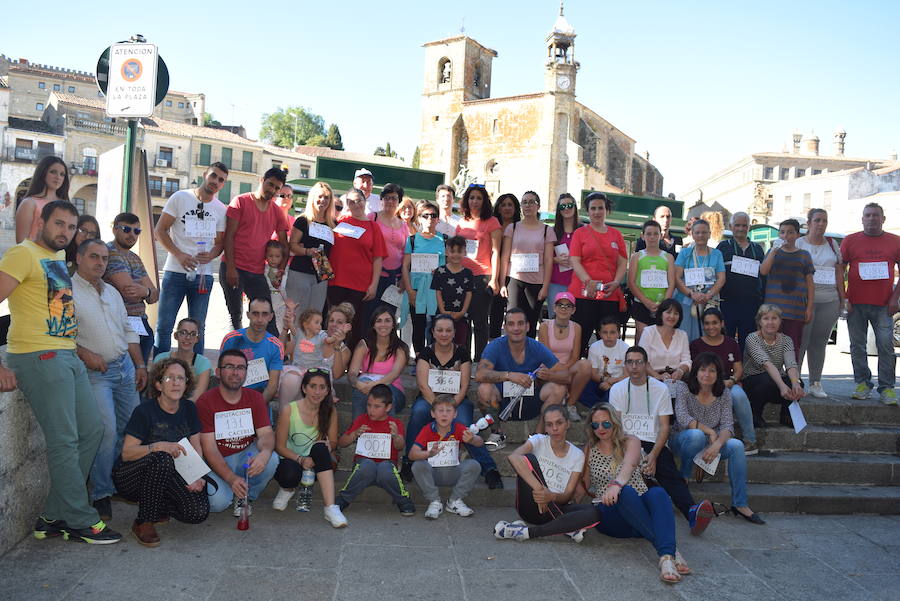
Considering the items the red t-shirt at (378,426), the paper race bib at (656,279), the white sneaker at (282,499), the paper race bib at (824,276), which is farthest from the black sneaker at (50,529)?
the paper race bib at (824,276)

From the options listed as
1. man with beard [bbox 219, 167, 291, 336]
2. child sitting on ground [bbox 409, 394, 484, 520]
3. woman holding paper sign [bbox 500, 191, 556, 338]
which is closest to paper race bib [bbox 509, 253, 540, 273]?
woman holding paper sign [bbox 500, 191, 556, 338]

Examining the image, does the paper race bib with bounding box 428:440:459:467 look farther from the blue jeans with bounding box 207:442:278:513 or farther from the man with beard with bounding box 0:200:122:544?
the man with beard with bounding box 0:200:122:544

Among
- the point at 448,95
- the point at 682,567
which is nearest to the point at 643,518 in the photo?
the point at 682,567

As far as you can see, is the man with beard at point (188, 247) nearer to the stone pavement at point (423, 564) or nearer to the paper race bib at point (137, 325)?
the paper race bib at point (137, 325)

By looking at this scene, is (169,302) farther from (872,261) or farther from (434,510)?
(872,261)

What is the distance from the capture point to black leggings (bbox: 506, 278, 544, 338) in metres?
6.67

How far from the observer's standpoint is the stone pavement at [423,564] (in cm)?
351

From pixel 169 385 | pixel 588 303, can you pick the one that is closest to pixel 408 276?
pixel 588 303

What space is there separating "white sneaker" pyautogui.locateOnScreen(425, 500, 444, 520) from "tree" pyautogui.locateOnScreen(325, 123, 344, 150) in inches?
2622

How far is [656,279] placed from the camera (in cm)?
645

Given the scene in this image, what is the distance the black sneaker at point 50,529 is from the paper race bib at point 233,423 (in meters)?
1.01

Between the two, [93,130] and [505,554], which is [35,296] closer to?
[505,554]

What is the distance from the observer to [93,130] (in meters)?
46.0

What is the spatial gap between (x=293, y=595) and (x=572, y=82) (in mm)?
47000
